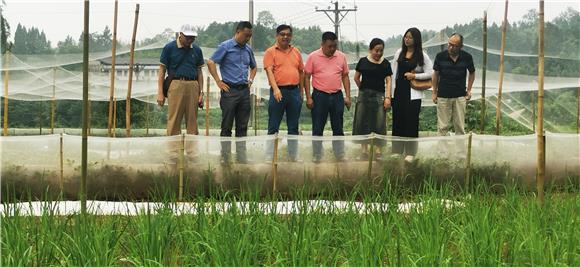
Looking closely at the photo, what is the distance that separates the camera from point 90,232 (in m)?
Result: 2.96

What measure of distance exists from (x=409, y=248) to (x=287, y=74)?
2.97m

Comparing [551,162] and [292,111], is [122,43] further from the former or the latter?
[551,162]

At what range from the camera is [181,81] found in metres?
5.70

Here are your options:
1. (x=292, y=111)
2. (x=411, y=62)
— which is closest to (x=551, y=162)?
(x=411, y=62)

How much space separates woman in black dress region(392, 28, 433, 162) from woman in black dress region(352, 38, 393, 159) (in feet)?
0.29

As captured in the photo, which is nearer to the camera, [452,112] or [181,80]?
[181,80]

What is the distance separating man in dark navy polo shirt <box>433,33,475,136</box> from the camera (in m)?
6.01

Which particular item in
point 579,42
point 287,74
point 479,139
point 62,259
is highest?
→ point 579,42

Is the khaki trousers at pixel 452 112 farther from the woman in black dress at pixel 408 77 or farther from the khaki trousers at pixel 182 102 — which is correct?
the khaki trousers at pixel 182 102

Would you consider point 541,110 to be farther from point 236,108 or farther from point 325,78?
point 236,108

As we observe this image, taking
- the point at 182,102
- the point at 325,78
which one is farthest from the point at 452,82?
the point at 182,102

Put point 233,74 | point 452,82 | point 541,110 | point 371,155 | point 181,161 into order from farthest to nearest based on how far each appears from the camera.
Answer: point 452,82, point 233,74, point 371,155, point 181,161, point 541,110

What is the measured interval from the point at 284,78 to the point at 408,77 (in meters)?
0.93

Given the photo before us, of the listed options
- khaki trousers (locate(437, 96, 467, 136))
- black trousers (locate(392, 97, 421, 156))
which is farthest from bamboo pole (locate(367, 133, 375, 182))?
khaki trousers (locate(437, 96, 467, 136))
